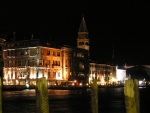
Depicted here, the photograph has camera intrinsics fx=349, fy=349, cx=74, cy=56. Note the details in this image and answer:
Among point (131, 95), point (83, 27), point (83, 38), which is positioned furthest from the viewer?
point (83, 27)

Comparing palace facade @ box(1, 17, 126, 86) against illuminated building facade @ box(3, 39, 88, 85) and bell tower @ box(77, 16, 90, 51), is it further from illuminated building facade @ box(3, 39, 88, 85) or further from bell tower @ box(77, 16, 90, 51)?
bell tower @ box(77, 16, 90, 51)

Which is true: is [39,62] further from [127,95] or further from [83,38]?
[127,95]

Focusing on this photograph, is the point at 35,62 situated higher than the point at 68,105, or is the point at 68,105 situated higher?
the point at 35,62

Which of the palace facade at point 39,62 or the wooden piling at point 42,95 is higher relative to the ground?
the palace facade at point 39,62

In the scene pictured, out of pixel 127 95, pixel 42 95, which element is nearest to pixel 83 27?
pixel 42 95

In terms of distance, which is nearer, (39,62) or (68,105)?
(68,105)

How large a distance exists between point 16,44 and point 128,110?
68.1 m

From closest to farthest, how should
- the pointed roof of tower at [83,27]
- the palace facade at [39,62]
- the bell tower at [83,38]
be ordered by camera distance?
the palace facade at [39,62]
the bell tower at [83,38]
the pointed roof of tower at [83,27]

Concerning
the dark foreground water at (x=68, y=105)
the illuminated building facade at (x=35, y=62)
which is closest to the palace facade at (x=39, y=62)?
the illuminated building facade at (x=35, y=62)

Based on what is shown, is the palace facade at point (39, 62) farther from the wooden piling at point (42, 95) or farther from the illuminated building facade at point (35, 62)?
the wooden piling at point (42, 95)

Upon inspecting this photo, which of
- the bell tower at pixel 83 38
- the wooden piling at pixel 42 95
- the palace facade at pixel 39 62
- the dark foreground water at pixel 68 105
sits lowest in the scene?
the dark foreground water at pixel 68 105

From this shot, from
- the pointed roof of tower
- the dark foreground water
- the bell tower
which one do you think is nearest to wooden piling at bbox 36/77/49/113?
the dark foreground water

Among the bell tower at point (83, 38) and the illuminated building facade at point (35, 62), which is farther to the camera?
the bell tower at point (83, 38)

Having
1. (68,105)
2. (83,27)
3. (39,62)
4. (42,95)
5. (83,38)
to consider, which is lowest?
(68,105)
